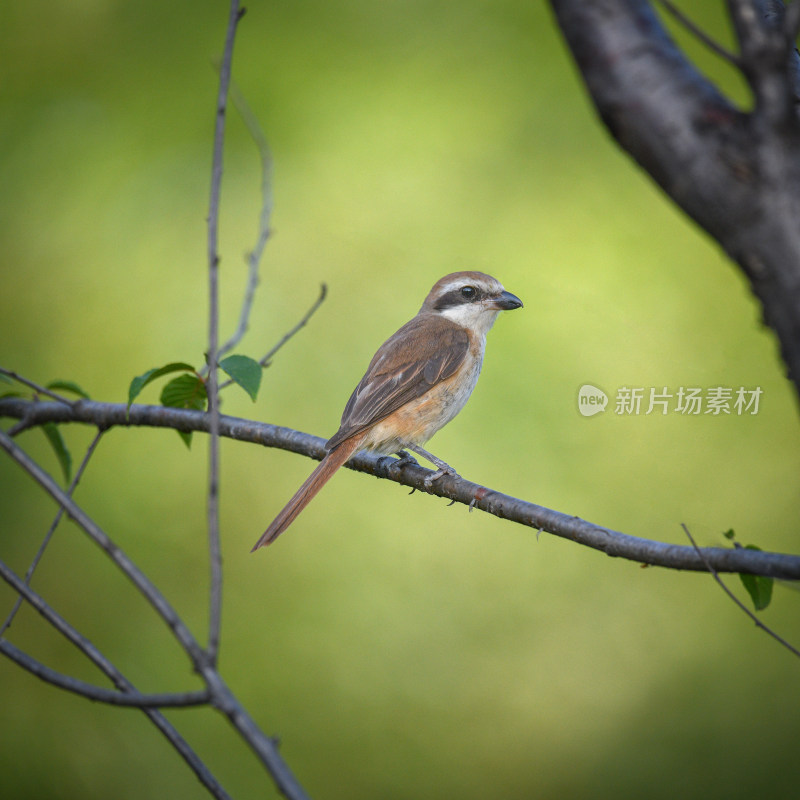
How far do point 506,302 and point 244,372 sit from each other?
2.02m

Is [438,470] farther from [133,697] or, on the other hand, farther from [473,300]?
[133,697]

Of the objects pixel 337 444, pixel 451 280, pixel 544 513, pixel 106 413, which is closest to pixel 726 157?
pixel 544 513

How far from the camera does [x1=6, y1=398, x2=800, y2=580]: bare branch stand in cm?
167

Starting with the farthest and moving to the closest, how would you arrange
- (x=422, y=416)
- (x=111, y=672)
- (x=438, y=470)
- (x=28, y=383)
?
(x=422, y=416) → (x=438, y=470) → (x=28, y=383) → (x=111, y=672)

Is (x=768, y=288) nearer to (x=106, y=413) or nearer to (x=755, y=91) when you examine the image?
(x=755, y=91)

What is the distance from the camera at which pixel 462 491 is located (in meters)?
2.68

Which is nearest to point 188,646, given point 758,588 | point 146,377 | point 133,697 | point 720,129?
point 133,697

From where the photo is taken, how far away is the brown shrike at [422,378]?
362 cm

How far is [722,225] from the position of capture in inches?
45.6

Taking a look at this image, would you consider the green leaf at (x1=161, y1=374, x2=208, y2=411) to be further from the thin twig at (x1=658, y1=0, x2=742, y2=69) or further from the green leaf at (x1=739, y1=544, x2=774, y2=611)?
the thin twig at (x1=658, y1=0, x2=742, y2=69)

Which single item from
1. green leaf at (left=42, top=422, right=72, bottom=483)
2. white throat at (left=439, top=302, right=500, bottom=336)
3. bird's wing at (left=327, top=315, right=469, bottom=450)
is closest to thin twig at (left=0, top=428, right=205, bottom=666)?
green leaf at (left=42, top=422, right=72, bottom=483)

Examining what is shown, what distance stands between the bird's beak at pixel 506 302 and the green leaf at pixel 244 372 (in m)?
1.94

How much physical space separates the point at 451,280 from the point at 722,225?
3367mm

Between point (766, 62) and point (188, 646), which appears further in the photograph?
point (188, 646)
